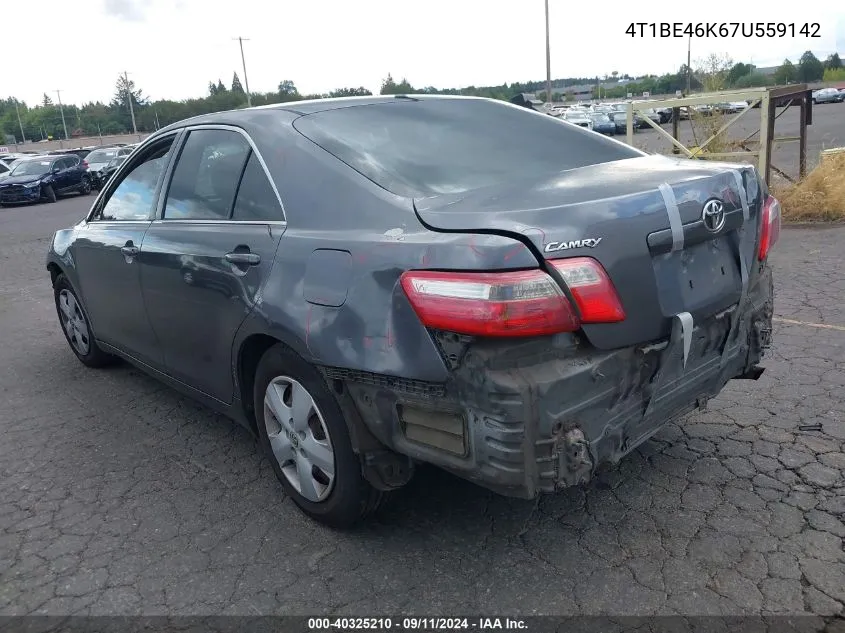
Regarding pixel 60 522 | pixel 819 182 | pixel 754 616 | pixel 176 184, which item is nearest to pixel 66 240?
pixel 176 184

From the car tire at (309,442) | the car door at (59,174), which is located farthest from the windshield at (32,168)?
the car tire at (309,442)

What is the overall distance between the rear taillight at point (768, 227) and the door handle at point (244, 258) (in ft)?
6.76

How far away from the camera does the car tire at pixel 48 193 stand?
24.3 m

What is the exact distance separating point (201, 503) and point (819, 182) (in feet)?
29.8

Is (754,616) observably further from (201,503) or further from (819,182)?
(819,182)

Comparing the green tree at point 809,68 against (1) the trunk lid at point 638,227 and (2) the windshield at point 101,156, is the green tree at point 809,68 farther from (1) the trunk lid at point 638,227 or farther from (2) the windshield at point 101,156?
(1) the trunk lid at point 638,227

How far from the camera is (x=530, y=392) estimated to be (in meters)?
2.24

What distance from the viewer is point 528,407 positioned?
2.24 m

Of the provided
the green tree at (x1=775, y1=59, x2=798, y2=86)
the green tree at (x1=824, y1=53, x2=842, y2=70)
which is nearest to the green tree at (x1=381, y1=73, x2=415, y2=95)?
the green tree at (x1=775, y1=59, x2=798, y2=86)

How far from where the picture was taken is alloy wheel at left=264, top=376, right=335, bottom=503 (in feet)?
9.58

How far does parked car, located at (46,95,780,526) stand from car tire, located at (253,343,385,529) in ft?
0.04

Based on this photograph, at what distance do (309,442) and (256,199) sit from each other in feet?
3.57

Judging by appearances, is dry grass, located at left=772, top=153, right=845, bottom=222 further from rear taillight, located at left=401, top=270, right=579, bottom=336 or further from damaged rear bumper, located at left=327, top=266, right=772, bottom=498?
rear taillight, located at left=401, top=270, right=579, bottom=336

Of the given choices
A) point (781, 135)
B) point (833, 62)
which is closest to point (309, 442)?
point (781, 135)
